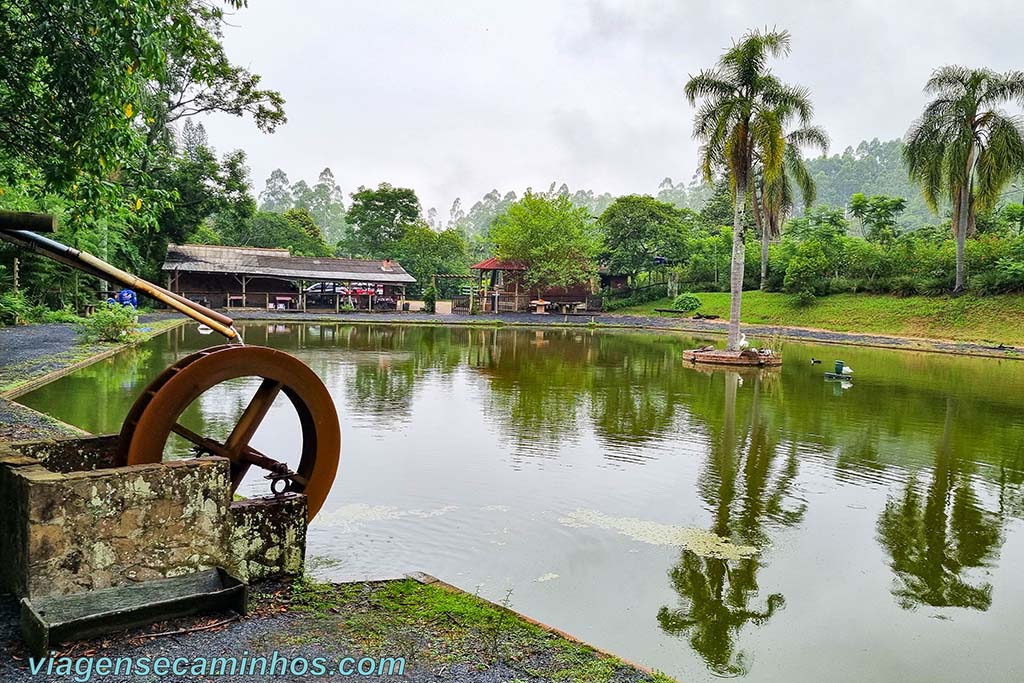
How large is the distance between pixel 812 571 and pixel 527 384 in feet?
37.7

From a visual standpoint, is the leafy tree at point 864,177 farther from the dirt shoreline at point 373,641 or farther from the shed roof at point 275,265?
the dirt shoreline at point 373,641

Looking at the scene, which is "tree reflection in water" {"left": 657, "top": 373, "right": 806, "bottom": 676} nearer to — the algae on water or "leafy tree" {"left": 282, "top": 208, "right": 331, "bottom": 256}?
the algae on water

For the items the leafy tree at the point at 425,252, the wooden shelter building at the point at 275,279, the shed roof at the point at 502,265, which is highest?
the leafy tree at the point at 425,252

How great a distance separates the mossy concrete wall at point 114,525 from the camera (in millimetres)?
4062

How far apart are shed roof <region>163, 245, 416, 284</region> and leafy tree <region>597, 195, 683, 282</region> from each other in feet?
45.8

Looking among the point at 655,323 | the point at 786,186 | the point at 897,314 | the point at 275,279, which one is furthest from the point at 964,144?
the point at 275,279

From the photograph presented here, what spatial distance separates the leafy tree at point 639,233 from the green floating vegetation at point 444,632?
45.4m

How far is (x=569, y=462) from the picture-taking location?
33.5ft

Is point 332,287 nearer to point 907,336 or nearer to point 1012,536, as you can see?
point 907,336

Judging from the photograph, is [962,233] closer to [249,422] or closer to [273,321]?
[273,321]

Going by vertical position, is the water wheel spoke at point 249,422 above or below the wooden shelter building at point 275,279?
below

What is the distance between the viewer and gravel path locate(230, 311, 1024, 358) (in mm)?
30484

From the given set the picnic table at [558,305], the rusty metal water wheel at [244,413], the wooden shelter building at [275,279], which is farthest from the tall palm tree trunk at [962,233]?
the rusty metal water wheel at [244,413]

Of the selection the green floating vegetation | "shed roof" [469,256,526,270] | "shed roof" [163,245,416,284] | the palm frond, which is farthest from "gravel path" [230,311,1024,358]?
the green floating vegetation
